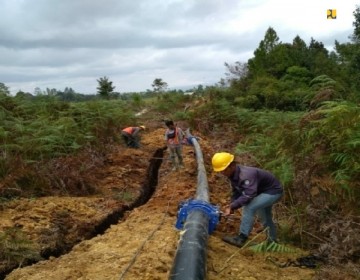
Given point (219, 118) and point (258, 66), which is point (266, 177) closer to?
point (219, 118)

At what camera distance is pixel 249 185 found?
555 cm

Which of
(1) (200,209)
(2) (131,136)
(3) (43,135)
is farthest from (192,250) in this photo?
(2) (131,136)

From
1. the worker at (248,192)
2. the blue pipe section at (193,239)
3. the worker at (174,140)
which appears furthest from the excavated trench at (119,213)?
the worker at (248,192)

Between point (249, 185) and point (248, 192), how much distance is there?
0.29 feet

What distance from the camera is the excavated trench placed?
599cm

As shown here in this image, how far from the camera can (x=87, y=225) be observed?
22.9 ft

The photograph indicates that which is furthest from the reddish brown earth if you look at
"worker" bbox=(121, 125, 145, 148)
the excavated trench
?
"worker" bbox=(121, 125, 145, 148)

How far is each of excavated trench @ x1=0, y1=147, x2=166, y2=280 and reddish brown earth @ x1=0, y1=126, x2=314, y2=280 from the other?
4.1 inches

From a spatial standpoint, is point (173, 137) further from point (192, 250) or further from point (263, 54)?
point (263, 54)

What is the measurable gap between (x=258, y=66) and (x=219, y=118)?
18.5ft

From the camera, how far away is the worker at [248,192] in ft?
18.0

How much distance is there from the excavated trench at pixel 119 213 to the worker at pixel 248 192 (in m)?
2.27

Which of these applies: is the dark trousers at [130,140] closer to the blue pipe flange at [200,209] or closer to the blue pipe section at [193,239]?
the blue pipe section at [193,239]

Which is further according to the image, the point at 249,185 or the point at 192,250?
the point at 249,185
